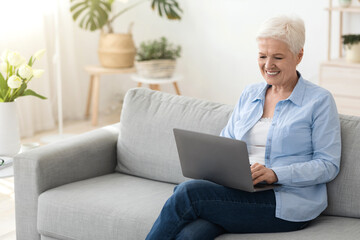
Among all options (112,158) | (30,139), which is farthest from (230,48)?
(112,158)

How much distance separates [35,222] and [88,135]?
1.54 feet

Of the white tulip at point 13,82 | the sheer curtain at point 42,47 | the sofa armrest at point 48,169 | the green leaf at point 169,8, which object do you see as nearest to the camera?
the sofa armrest at point 48,169

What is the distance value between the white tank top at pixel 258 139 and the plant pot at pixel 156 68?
2.66 metres

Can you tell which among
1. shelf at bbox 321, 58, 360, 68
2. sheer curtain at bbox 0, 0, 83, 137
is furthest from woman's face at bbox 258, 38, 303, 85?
sheer curtain at bbox 0, 0, 83, 137

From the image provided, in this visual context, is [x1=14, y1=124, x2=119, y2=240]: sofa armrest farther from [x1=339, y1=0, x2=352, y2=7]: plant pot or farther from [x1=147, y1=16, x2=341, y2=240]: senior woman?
[x1=339, y1=0, x2=352, y2=7]: plant pot

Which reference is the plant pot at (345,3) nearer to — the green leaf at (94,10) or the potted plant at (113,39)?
the potted plant at (113,39)

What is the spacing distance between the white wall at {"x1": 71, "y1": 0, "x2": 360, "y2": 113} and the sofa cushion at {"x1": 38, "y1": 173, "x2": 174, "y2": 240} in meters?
2.63

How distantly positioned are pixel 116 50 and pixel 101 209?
9.01 feet

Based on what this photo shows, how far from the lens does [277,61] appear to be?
7.51ft

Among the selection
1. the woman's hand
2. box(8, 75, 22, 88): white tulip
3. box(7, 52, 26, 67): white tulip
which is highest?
box(7, 52, 26, 67): white tulip

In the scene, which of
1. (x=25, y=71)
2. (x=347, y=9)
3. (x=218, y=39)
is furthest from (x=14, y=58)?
(x=218, y=39)

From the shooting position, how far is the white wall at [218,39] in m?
4.89

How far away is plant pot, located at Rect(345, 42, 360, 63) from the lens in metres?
4.31

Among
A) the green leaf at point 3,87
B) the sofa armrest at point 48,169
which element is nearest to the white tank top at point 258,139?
the sofa armrest at point 48,169
